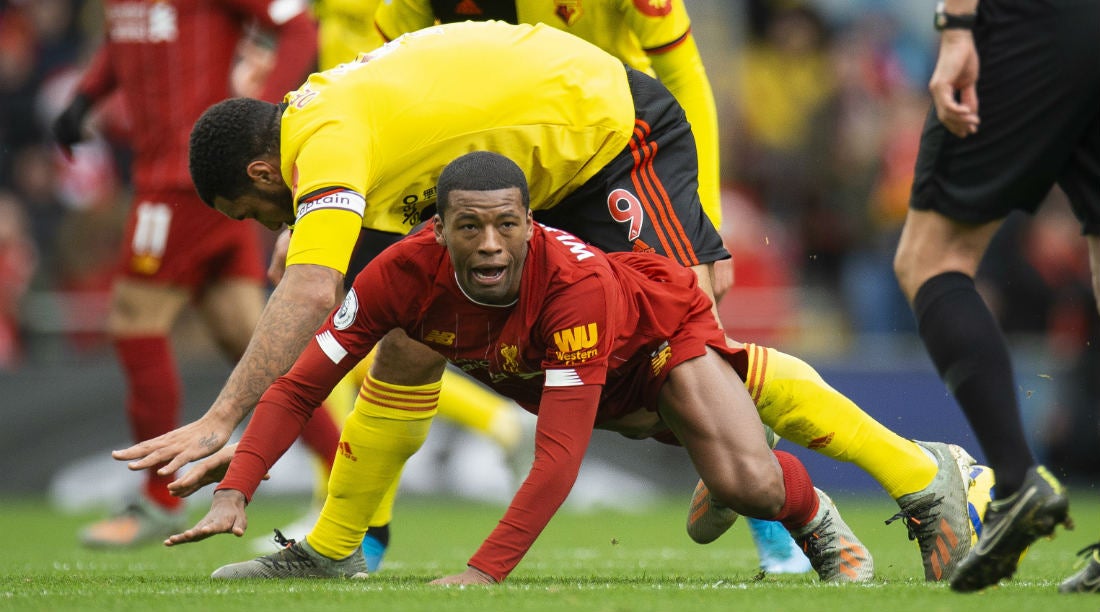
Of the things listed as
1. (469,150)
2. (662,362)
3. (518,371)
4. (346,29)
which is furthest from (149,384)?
(662,362)

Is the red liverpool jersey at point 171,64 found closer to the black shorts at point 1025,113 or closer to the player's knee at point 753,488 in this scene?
the player's knee at point 753,488

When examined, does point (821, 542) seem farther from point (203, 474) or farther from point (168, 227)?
point (168, 227)

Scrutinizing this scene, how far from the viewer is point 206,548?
6406 millimetres

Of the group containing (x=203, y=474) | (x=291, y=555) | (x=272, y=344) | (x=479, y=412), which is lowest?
(x=479, y=412)

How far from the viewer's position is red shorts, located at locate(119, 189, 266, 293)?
6.48m

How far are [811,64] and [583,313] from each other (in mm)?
8949

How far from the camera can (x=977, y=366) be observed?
3.57 meters

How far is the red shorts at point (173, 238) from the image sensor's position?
648 cm

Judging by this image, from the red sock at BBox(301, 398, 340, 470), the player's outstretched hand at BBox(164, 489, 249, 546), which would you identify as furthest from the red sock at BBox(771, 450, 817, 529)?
the red sock at BBox(301, 398, 340, 470)

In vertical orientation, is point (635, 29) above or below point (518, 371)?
above

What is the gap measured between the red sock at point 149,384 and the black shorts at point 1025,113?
390cm

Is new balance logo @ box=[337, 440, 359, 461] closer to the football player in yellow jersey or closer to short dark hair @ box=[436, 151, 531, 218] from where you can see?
the football player in yellow jersey

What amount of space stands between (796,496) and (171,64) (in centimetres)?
356

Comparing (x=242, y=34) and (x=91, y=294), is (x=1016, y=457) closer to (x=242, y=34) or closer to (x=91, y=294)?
(x=242, y=34)
